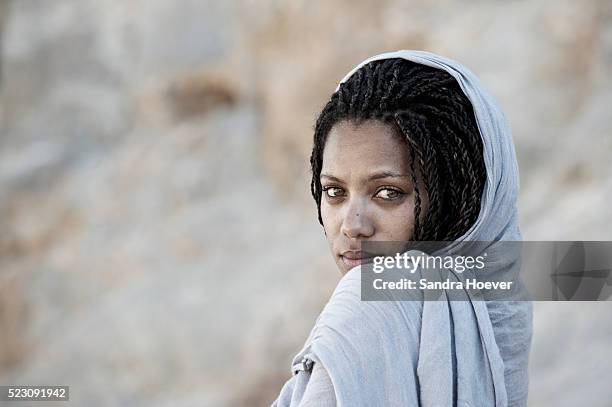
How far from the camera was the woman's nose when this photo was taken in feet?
4.87

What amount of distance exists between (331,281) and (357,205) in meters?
6.34

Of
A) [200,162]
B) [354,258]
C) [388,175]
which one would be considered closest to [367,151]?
[388,175]

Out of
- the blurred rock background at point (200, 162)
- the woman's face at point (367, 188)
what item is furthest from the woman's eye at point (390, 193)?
the blurred rock background at point (200, 162)

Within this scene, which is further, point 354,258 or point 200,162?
point 200,162

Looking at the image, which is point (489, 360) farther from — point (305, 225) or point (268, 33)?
point (268, 33)

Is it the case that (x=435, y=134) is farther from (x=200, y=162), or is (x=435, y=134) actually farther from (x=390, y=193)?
(x=200, y=162)

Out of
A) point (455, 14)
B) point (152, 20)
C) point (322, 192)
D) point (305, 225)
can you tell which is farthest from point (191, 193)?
point (322, 192)

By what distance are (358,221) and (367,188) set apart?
0.05 m

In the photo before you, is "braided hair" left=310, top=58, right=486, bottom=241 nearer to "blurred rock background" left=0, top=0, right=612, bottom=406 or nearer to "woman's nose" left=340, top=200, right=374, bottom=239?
"woman's nose" left=340, top=200, right=374, bottom=239

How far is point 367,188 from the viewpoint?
1482mm

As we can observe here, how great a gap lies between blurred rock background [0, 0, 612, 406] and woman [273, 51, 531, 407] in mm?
4723

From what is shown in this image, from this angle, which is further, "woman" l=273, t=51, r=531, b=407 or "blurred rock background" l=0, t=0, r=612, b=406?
"blurred rock background" l=0, t=0, r=612, b=406

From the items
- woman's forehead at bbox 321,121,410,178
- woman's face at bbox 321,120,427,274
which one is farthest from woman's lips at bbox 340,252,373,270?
woman's forehead at bbox 321,121,410,178

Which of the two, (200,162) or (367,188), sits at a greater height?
(200,162)
